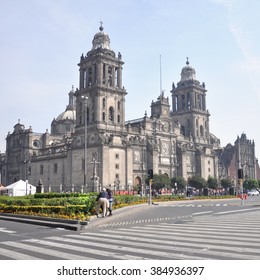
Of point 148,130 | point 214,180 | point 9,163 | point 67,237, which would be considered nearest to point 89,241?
point 67,237

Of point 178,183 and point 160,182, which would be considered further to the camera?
point 178,183

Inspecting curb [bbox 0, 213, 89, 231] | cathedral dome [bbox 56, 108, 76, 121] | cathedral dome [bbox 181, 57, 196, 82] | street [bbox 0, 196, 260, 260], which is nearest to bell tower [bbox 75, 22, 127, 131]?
cathedral dome [bbox 56, 108, 76, 121]

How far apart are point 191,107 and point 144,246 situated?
→ 81.7 meters

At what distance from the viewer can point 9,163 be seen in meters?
96.1

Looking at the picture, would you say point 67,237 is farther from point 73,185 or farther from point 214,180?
point 214,180

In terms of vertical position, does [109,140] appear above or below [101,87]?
below

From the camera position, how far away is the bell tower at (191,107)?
90.0m

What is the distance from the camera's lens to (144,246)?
34.9 ft

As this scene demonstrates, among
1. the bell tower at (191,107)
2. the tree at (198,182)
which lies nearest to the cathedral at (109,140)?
the bell tower at (191,107)

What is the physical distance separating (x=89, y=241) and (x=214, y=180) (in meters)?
72.1

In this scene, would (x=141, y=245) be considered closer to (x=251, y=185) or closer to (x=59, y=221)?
(x=59, y=221)

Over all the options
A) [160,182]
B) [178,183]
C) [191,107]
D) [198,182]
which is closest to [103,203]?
[160,182]

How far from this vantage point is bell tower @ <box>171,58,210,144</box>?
90.0 metres

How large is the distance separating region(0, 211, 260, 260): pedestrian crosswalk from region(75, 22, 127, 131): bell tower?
53048mm
